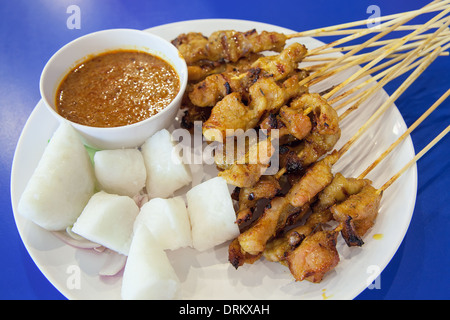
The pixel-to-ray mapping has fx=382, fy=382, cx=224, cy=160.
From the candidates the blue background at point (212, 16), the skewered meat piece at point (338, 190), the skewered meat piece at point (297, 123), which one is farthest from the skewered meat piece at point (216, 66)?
the blue background at point (212, 16)

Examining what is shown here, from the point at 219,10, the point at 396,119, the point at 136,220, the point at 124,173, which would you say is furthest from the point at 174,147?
the point at 219,10

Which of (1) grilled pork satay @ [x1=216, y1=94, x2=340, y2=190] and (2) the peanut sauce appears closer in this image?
(1) grilled pork satay @ [x1=216, y1=94, x2=340, y2=190]

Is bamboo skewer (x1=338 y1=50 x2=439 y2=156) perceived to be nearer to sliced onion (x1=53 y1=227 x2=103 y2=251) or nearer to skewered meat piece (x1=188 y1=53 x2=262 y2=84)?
skewered meat piece (x1=188 y1=53 x2=262 y2=84)

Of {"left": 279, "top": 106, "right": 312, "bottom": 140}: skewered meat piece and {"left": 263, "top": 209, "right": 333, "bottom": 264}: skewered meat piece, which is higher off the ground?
{"left": 279, "top": 106, "right": 312, "bottom": 140}: skewered meat piece

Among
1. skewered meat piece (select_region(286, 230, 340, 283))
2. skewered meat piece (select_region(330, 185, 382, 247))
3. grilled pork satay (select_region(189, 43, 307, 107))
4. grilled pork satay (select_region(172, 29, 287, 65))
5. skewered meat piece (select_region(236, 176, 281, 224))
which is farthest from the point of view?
grilled pork satay (select_region(172, 29, 287, 65))

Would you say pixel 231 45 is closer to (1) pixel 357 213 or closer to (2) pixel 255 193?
(2) pixel 255 193

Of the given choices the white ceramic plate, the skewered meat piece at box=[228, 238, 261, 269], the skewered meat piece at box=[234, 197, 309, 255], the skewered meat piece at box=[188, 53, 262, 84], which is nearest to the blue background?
the white ceramic plate

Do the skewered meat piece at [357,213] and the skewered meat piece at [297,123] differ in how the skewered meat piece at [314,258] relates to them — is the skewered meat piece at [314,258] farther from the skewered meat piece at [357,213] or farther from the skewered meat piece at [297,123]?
the skewered meat piece at [297,123]
